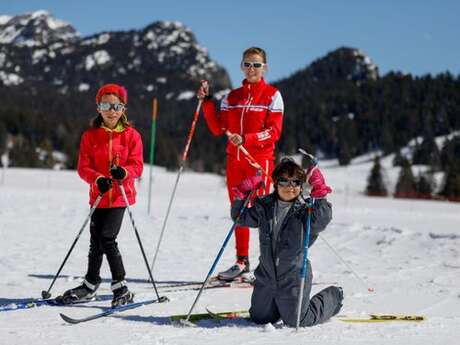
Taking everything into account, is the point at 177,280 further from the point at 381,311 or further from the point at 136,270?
the point at 381,311

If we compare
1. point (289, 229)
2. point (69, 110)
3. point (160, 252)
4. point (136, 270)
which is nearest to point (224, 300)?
point (289, 229)

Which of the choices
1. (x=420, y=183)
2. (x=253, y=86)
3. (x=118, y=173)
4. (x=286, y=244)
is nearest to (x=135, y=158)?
(x=118, y=173)

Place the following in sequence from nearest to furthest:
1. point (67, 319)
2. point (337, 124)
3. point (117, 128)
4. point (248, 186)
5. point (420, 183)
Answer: point (67, 319) → point (248, 186) → point (117, 128) → point (420, 183) → point (337, 124)

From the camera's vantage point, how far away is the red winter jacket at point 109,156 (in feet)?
15.4

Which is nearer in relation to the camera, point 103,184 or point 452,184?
point 103,184

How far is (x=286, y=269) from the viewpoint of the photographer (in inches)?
159

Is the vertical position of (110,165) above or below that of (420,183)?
above

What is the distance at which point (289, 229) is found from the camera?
407cm

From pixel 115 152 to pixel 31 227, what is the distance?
6660 mm

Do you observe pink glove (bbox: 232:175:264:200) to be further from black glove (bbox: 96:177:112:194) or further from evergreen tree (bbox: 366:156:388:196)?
evergreen tree (bbox: 366:156:388:196)

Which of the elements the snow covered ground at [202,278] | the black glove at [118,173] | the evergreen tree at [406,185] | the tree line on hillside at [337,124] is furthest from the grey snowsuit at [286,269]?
the tree line on hillside at [337,124]

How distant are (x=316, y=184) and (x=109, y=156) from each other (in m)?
1.87

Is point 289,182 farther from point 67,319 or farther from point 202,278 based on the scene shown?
point 202,278

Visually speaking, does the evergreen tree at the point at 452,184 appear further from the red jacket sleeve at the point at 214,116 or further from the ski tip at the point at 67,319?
the ski tip at the point at 67,319
